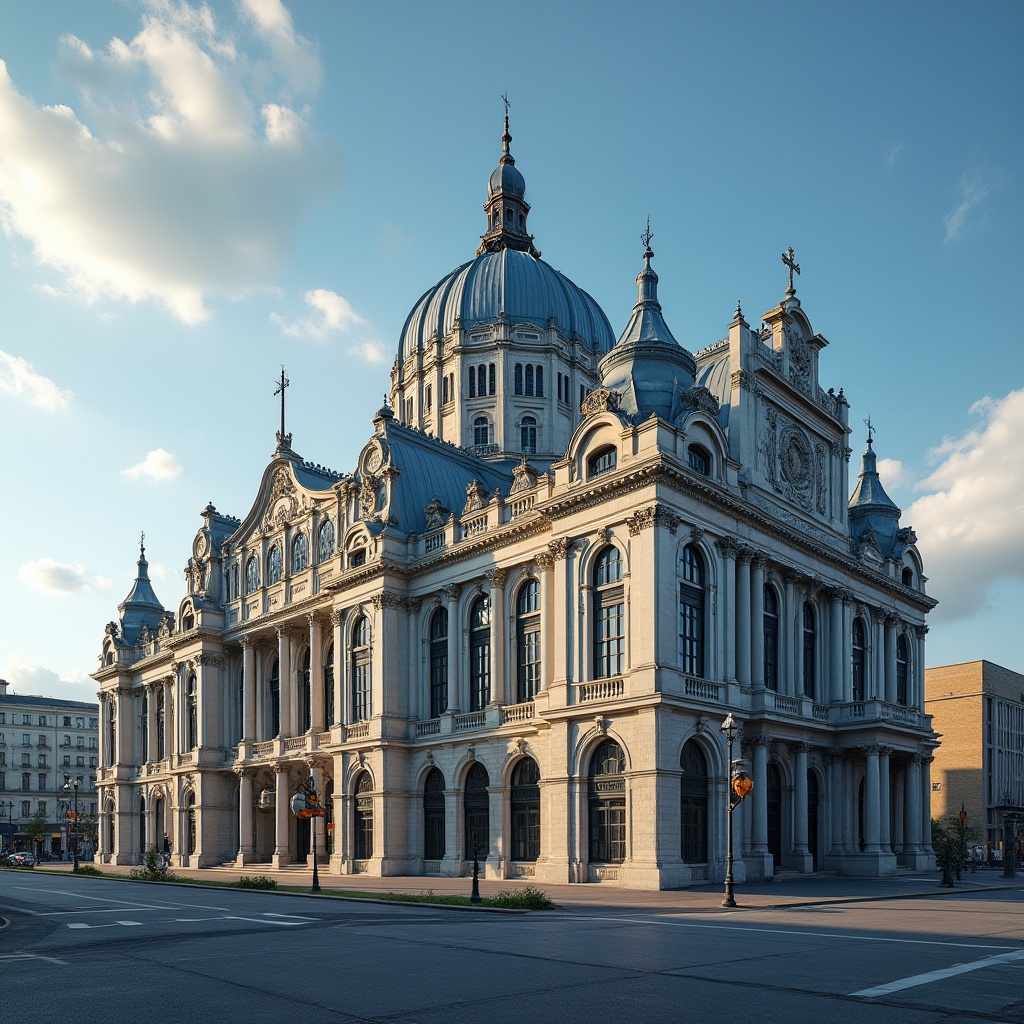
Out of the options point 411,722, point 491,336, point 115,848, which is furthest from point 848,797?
point 115,848

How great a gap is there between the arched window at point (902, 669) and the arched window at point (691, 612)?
70.2 feet

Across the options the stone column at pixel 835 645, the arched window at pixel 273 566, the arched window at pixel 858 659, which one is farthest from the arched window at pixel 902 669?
the arched window at pixel 273 566

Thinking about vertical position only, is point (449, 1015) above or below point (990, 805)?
above

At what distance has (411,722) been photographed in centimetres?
5366

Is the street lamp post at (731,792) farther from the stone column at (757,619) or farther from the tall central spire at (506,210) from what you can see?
the tall central spire at (506,210)

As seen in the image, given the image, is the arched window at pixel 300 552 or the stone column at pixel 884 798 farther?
the arched window at pixel 300 552

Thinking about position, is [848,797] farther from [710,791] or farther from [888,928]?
[888,928]

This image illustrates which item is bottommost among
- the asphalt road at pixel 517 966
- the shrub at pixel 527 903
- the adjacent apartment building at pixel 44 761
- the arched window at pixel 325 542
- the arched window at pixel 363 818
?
the adjacent apartment building at pixel 44 761

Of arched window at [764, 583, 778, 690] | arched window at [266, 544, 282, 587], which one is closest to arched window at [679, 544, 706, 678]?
arched window at [764, 583, 778, 690]

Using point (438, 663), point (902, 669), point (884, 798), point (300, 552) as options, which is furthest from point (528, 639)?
point (902, 669)

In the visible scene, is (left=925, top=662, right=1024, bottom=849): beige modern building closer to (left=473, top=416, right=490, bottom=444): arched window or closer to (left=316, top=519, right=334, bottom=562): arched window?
(left=473, top=416, right=490, bottom=444): arched window

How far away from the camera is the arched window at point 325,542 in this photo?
60875mm

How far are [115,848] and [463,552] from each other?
4887 centimetres

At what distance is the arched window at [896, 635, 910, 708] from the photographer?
60.4 m
